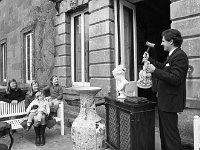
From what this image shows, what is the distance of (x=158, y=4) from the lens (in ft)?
22.6

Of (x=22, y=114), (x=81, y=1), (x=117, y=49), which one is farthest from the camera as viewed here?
(x=81, y=1)

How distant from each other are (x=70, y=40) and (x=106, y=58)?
2.02 meters

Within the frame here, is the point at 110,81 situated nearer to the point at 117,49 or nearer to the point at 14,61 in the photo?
the point at 117,49

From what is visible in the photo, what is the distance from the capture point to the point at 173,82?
247cm

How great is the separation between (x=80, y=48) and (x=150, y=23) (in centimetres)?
279

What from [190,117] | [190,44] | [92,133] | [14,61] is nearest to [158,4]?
[190,44]

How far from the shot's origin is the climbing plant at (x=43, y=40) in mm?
7207

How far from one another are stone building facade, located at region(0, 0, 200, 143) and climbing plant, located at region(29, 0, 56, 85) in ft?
0.82

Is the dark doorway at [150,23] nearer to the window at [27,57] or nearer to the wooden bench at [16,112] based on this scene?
the wooden bench at [16,112]

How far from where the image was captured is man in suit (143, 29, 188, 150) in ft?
8.20

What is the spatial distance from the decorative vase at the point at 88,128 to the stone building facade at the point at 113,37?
1.71 meters

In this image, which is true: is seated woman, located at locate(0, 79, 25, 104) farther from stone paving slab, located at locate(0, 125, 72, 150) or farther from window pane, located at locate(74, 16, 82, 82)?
window pane, located at locate(74, 16, 82, 82)

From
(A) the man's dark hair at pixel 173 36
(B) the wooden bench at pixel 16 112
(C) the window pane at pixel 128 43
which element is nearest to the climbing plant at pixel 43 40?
(B) the wooden bench at pixel 16 112

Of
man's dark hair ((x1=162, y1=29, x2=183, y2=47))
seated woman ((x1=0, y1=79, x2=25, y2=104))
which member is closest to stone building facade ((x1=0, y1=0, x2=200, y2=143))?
man's dark hair ((x1=162, y1=29, x2=183, y2=47))
